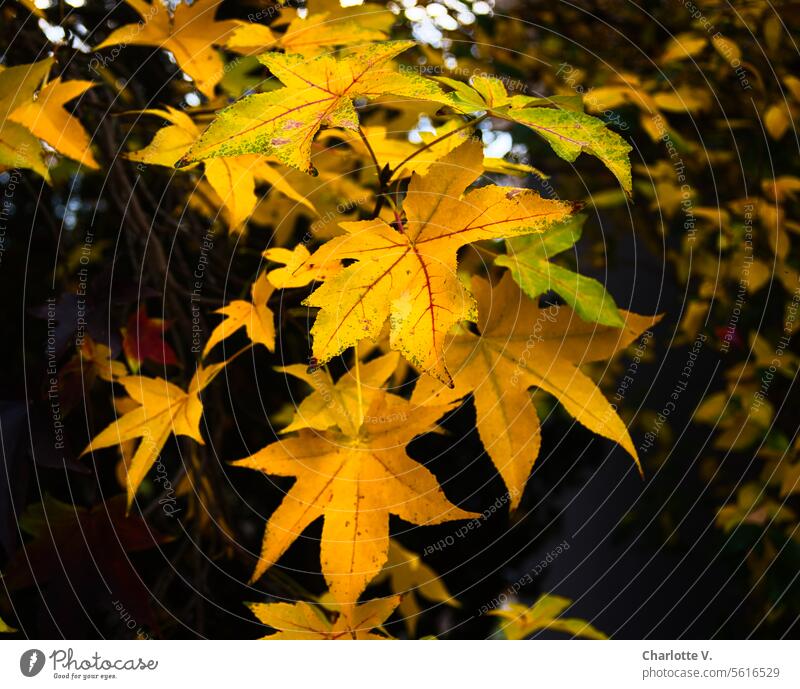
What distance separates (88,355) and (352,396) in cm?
16

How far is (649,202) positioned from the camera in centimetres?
81

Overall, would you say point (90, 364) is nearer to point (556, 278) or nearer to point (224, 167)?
point (224, 167)

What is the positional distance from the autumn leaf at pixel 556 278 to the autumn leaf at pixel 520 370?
0.05 ft

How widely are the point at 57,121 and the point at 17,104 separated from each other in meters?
0.02

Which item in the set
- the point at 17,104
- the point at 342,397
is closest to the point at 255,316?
the point at 342,397

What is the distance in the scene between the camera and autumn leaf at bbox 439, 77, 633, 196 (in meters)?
0.26

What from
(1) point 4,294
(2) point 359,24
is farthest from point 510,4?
(1) point 4,294

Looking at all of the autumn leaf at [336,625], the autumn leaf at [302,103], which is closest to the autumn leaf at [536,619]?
the autumn leaf at [336,625]

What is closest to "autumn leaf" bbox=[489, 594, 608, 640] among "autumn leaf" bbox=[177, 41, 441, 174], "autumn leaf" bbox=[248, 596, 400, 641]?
"autumn leaf" bbox=[248, 596, 400, 641]

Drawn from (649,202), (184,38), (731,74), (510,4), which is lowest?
(649,202)

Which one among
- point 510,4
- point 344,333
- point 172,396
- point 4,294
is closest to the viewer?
point 344,333

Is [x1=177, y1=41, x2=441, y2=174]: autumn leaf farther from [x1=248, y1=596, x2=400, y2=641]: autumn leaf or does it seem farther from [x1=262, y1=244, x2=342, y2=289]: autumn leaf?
[x1=248, y1=596, x2=400, y2=641]: autumn leaf

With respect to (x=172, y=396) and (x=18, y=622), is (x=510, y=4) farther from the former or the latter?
(x=18, y=622)

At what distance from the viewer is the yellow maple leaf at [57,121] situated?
1.20ft
